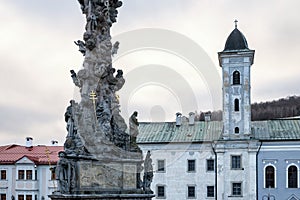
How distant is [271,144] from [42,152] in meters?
18.6

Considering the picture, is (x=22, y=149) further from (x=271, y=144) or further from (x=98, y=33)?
(x=98, y=33)

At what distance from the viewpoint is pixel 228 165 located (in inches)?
1644

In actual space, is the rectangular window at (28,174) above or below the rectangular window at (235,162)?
below

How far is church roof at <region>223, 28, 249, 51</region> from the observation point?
43.2 m

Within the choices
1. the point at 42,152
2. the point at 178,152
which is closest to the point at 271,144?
the point at 178,152

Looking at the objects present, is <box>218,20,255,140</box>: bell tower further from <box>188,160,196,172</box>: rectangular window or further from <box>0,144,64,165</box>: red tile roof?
<box>0,144,64,165</box>: red tile roof

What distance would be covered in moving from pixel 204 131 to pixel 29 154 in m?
14.6

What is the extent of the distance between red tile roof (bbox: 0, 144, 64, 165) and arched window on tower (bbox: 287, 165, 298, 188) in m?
18.0

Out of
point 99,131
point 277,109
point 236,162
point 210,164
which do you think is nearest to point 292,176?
point 236,162

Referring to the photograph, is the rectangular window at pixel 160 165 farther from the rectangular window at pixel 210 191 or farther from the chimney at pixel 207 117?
the chimney at pixel 207 117

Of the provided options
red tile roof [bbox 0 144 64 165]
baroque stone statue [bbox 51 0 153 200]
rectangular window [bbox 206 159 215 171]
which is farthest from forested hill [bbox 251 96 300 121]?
baroque stone statue [bbox 51 0 153 200]

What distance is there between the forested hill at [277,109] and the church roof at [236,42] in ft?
132

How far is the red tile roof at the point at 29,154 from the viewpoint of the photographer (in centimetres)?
4088

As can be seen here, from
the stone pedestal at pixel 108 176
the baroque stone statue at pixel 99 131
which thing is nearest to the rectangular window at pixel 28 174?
the baroque stone statue at pixel 99 131
